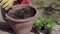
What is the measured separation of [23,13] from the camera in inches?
140

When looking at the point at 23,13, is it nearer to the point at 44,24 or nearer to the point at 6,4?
the point at 6,4

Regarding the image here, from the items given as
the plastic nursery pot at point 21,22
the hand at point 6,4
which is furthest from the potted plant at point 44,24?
the hand at point 6,4

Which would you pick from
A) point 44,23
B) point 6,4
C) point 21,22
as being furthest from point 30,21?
point 6,4

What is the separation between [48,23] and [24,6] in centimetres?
61

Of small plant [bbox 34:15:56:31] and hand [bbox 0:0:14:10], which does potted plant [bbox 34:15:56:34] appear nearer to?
small plant [bbox 34:15:56:31]

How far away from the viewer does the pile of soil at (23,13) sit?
349cm

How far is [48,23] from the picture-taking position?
11.9ft

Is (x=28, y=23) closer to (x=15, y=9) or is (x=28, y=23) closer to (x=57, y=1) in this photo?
(x=15, y=9)

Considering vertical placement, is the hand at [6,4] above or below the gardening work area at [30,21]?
above

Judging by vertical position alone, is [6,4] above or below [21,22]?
above

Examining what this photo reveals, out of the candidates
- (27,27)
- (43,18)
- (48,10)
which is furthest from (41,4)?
(27,27)

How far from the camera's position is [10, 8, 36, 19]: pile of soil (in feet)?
11.4

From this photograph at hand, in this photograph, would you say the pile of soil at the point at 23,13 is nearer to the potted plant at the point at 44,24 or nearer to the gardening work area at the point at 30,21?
the gardening work area at the point at 30,21

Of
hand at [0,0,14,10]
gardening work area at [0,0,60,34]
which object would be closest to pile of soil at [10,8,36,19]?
gardening work area at [0,0,60,34]
